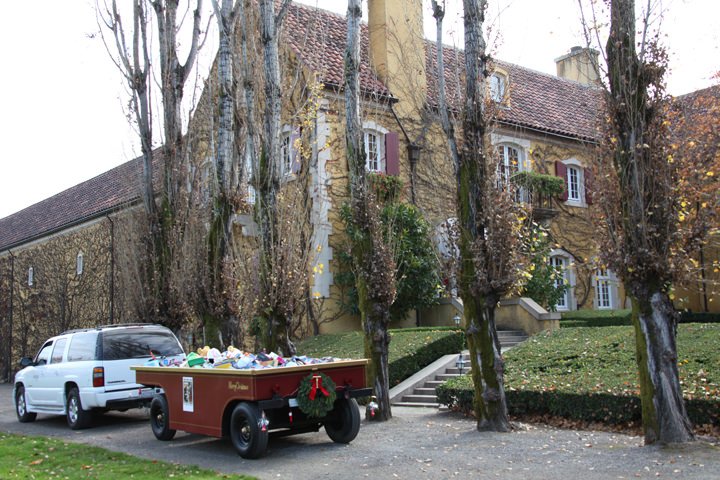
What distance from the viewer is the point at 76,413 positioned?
1265cm

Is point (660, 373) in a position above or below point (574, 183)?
below

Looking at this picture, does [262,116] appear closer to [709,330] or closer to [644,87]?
[644,87]

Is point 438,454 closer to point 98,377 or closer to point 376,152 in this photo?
point 98,377

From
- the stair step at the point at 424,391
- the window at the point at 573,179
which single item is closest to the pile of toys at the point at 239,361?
the stair step at the point at 424,391

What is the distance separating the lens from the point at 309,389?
9258mm

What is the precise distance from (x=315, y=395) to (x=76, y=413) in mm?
5659

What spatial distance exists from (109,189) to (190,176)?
47.2 feet

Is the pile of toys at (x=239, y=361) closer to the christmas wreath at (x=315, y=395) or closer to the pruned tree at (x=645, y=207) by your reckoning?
the christmas wreath at (x=315, y=395)

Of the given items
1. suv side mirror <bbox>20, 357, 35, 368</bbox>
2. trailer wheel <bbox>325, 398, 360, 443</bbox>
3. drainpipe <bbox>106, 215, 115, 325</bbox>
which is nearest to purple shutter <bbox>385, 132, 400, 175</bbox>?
drainpipe <bbox>106, 215, 115, 325</bbox>

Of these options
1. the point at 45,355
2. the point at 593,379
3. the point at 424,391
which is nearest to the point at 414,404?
the point at 424,391

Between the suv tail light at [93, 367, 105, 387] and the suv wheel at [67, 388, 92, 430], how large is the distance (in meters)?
0.63

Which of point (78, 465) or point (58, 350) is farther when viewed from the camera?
point (58, 350)

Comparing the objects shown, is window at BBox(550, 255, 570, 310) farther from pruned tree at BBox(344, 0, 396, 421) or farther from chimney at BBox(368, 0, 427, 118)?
pruned tree at BBox(344, 0, 396, 421)

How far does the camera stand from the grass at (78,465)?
827 cm
